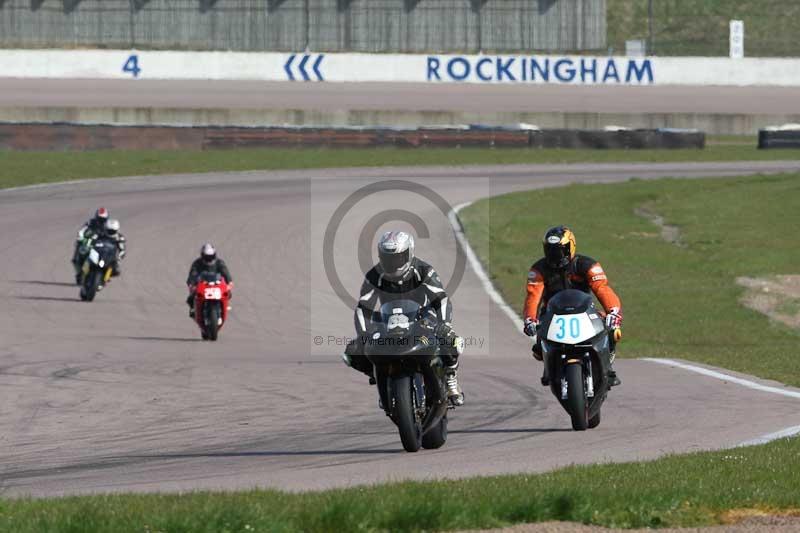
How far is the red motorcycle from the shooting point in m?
20.6

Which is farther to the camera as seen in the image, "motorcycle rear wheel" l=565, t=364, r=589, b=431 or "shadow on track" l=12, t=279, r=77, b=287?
"shadow on track" l=12, t=279, r=77, b=287

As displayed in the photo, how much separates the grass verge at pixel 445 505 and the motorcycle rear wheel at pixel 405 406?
1495mm

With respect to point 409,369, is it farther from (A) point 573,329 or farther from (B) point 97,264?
(B) point 97,264

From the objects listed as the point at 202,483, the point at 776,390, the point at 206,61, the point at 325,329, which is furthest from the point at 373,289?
the point at 206,61

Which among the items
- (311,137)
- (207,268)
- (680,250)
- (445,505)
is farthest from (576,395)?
(311,137)

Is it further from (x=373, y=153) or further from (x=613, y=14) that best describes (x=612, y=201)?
(x=613, y=14)

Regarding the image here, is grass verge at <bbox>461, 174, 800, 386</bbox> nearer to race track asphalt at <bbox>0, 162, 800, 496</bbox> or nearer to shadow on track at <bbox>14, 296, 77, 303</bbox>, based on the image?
race track asphalt at <bbox>0, 162, 800, 496</bbox>

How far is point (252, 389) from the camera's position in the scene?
50.4 ft

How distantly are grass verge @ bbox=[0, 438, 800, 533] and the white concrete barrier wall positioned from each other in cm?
5111

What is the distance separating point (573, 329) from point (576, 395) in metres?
0.55

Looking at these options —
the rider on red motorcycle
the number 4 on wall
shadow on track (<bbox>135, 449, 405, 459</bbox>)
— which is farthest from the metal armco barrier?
shadow on track (<bbox>135, 449, 405, 459</bbox>)

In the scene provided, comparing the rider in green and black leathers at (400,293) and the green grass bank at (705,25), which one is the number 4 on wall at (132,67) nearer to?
the green grass bank at (705,25)

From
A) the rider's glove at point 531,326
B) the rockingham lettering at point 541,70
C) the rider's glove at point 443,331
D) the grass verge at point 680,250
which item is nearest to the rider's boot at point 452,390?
the rider's glove at point 443,331

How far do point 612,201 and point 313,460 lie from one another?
29.7 metres
